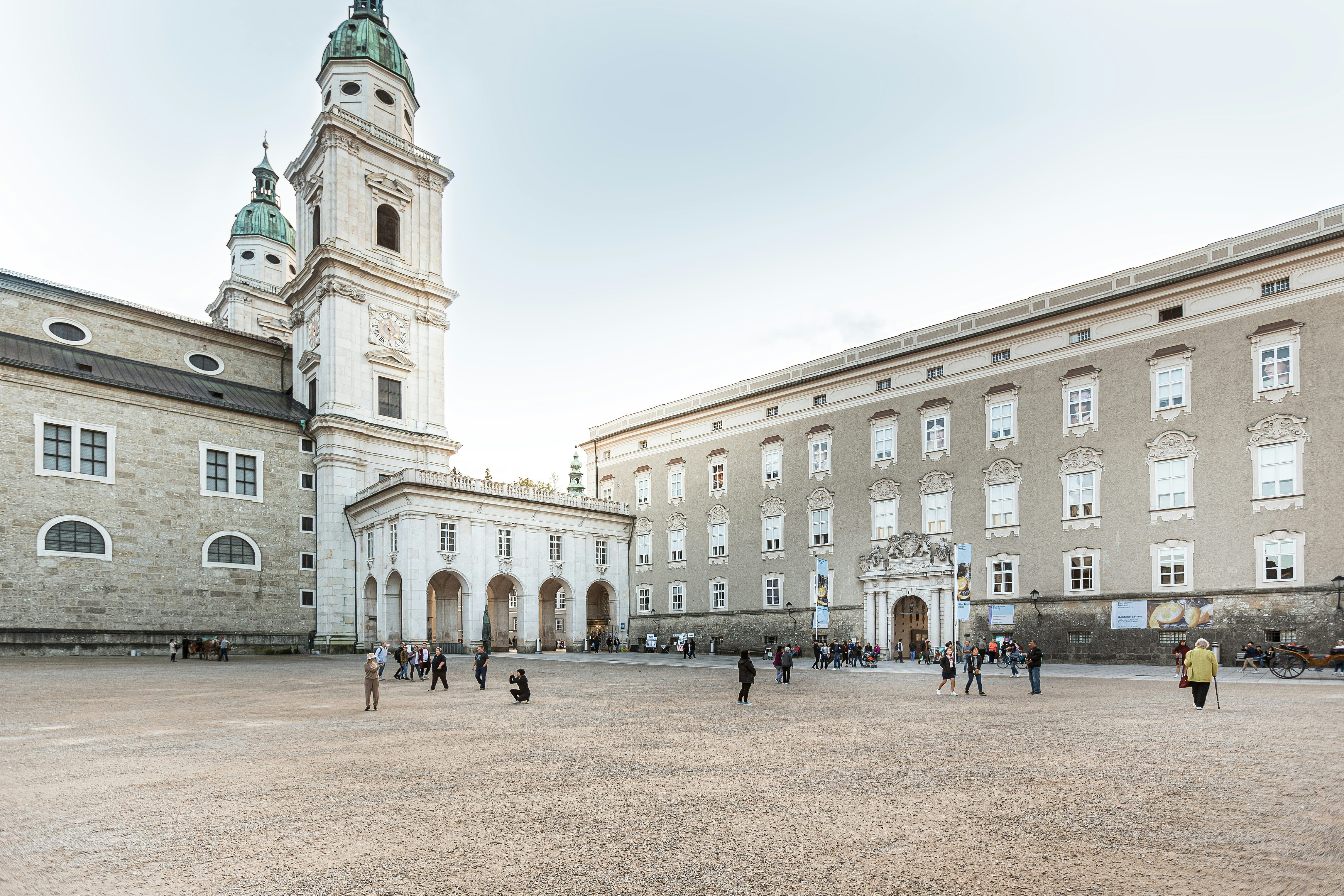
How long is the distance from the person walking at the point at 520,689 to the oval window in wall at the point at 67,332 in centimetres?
3921

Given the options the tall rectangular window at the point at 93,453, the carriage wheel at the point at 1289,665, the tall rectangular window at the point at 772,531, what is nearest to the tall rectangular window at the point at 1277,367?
the carriage wheel at the point at 1289,665

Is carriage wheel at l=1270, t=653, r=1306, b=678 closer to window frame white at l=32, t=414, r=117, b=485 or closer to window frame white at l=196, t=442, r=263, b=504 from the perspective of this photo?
window frame white at l=196, t=442, r=263, b=504

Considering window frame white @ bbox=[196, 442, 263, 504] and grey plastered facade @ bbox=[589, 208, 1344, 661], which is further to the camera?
window frame white @ bbox=[196, 442, 263, 504]

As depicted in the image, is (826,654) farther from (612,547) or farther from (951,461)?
(612,547)

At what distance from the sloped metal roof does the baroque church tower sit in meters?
2.53

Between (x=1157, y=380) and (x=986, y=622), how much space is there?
1265 cm

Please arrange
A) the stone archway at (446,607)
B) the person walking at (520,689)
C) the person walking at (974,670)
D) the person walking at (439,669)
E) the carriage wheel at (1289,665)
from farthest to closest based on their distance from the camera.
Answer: the stone archway at (446,607) → the carriage wheel at (1289,665) → the person walking at (439,669) → the person walking at (974,670) → the person walking at (520,689)

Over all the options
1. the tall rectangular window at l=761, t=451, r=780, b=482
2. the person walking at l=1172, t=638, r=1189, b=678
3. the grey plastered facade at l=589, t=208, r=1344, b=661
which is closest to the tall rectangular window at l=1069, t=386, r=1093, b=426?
the grey plastered facade at l=589, t=208, r=1344, b=661

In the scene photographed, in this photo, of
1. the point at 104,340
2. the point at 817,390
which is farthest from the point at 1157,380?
the point at 104,340

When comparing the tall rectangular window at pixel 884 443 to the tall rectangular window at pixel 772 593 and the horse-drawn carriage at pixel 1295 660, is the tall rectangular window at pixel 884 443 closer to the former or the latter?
the tall rectangular window at pixel 772 593

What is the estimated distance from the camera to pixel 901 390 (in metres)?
42.0

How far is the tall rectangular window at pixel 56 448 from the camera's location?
3900 cm

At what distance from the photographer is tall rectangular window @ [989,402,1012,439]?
37.8 m

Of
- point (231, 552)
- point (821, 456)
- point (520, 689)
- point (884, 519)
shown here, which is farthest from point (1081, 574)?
point (231, 552)
